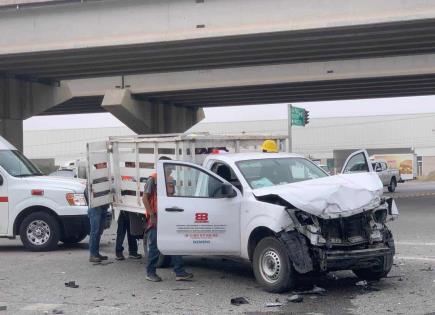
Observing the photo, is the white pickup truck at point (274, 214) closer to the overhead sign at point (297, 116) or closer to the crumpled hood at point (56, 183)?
the crumpled hood at point (56, 183)

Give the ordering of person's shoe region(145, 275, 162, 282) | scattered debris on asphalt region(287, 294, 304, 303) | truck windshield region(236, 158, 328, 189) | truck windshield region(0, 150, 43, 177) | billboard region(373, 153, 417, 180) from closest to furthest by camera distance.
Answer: scattered debris on asphalt region(287, 294, 304, 303) → truck windshield region(236, 158, 328, 189) → person's shoe region(145, 275, 162, 282) → truck windshield region(0, 150, 43, 177) → billboard region(373, 153, 417, 180)

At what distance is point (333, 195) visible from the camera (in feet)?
26.3

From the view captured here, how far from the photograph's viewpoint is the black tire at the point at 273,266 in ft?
26.6

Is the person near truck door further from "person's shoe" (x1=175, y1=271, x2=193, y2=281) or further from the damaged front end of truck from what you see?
the damaged front end of truck

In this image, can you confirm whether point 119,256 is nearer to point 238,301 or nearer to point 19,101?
point 238,301

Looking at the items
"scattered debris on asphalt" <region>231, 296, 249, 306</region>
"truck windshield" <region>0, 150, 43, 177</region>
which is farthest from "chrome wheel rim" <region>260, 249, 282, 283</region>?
"truck windshield" <region>0, 150, 43, 177</region>

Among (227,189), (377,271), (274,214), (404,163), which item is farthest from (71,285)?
(404,163)

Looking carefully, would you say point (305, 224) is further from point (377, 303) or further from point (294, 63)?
point (294, 63)

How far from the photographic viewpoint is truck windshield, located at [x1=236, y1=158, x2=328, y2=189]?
30.0 ft

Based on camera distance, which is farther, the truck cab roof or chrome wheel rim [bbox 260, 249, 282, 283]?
Answer: the truck cab roof

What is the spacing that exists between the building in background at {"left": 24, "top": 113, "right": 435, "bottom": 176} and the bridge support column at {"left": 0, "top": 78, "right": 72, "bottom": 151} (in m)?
50.7

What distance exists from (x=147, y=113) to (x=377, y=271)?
3158cm

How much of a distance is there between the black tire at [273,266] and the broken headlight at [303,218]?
1.24 feet

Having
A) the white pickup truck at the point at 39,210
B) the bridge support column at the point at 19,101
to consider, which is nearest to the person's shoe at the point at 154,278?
the white pickup truck at the point at 39,210
